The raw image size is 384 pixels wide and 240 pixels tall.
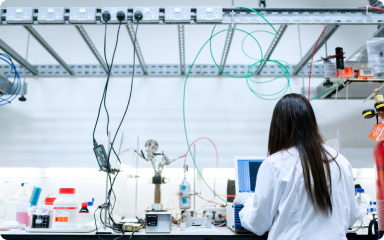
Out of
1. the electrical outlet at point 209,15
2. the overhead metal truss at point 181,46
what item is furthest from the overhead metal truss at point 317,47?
the overhead metal truss at point 181,46

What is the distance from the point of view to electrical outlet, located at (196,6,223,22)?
1.64 m

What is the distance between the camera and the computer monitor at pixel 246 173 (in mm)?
1709

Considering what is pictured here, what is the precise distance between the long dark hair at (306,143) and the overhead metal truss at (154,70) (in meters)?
1.42

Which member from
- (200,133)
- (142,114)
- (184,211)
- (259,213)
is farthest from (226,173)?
(259,213)

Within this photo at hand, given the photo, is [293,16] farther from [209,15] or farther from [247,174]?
[247,174]

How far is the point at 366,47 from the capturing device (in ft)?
6.40

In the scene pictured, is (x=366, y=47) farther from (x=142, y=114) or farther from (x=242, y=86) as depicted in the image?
(x=142, y=114)

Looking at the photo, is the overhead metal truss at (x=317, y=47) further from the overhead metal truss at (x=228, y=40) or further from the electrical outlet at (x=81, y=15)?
the electrical outlet at (x=81, y=15)

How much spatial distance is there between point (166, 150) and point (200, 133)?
31cm

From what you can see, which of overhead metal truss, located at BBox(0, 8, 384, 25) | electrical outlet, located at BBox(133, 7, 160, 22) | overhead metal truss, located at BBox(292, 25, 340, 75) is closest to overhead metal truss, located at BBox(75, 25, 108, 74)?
overhead metal truss, located at BBox(0, 8, 384, 25)

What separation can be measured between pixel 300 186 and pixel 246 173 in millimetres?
637

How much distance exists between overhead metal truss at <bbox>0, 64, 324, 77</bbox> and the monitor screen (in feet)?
3.48

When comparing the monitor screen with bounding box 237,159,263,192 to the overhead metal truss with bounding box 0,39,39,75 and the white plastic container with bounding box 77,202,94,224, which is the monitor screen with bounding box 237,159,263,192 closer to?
the white plastic container with bounding box 77,202,94,224

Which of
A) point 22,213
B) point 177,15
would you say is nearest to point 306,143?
point 177,15
